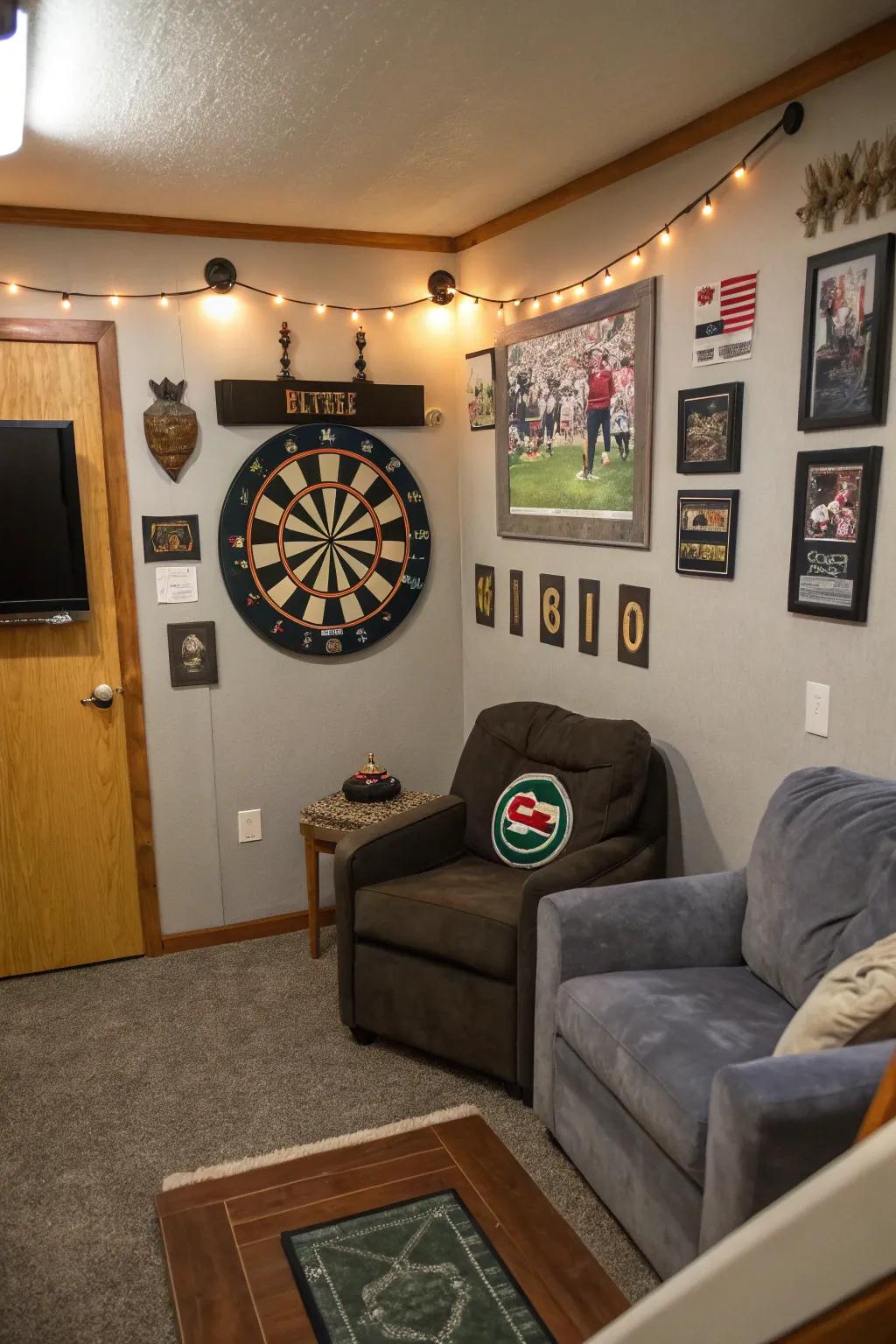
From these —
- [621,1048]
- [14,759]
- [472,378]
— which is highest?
[472,378]

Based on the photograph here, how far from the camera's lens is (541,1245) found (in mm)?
2098

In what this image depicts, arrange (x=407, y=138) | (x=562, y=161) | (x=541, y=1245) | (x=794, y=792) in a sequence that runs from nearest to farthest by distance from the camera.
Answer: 1. (x=541, y=1245)
2. (x=794, y=792)
3. (x=407, y=138)
4. (x=562, y=161)

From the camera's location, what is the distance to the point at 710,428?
276 cm

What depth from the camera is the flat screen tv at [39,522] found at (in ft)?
11.0

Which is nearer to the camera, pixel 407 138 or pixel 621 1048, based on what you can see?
pixel 621 1048

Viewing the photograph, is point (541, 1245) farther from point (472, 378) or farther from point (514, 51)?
point (472, 378)

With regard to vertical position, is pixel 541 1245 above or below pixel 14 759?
below

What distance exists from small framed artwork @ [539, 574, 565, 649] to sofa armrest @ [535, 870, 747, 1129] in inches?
Answer: 48.6

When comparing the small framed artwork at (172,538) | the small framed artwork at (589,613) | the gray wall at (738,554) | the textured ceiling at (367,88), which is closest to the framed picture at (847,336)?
the gray wall at (738,554)

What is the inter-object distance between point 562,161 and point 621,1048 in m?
2.46

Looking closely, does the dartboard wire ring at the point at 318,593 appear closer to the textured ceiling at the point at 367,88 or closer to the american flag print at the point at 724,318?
the textured ceiling at the point at 367,88

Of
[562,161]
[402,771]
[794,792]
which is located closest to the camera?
[794,792]

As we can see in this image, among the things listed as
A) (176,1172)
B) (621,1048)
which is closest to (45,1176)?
(176,1172)

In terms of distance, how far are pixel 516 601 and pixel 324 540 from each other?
0.78 meters
